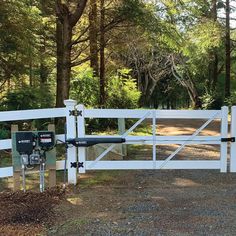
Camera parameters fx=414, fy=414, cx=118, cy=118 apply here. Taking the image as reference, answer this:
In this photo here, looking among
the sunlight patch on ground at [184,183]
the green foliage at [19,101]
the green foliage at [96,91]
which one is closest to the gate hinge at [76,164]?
the sunlight patch on ground at [184,183]

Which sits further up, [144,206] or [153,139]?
[153,139]

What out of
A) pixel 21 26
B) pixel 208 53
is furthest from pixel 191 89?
pixel 21 26

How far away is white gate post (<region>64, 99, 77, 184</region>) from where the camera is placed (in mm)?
6727

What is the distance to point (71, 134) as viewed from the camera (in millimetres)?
6754

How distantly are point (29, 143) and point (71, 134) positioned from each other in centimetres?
80

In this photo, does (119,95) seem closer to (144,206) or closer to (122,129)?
(122,129)

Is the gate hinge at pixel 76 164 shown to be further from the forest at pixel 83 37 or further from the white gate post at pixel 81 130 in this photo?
the forest at pixel 83 37

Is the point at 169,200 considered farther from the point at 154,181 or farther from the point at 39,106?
the point at 39,106

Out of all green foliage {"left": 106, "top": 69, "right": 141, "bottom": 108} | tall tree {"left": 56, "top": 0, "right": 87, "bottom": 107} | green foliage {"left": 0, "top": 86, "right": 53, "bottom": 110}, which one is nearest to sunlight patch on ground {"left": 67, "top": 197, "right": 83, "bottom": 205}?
tall tree {"left": 56, "top": 0, "right": 87, "bottom": 107}

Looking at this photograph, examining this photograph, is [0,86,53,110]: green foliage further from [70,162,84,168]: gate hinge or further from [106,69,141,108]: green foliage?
[70,162,84,168]: gate hinge

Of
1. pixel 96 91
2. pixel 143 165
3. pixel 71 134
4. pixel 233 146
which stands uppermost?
pixel 96 91

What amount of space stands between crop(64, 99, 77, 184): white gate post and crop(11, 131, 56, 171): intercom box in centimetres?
39

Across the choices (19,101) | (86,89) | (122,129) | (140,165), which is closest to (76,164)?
(140,165)

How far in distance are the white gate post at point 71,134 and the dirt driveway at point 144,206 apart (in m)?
0.22
